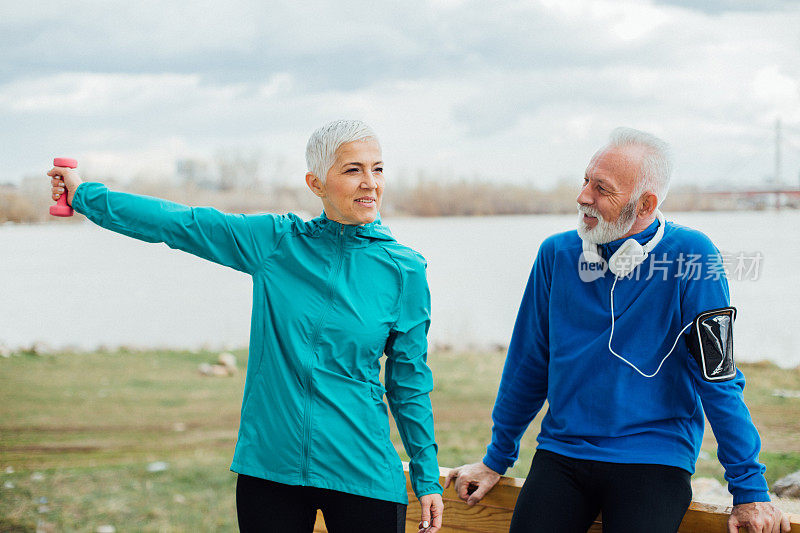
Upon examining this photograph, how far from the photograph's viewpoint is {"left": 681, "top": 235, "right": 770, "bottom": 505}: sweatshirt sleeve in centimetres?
154

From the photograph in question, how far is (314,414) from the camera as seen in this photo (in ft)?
4.70

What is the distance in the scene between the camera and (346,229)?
59.9 inches

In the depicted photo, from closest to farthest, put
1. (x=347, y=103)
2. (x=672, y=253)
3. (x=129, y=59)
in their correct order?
(x=672, y=253)
(x=129, y=59)
(x=347, y=103)

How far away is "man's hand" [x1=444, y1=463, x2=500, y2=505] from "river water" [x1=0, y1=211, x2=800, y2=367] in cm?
433

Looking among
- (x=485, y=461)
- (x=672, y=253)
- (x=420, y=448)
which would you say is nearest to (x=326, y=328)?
(x=420, y=448)

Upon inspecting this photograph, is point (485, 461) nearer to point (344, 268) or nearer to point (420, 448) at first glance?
point (420, 448)

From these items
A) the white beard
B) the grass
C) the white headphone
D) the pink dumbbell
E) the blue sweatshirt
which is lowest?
the grass

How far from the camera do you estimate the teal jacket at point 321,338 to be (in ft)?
4.71

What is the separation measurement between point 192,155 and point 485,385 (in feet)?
11.1

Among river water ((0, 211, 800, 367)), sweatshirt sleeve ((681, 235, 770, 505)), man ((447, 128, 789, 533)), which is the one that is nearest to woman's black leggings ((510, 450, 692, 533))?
man ((447, 128, 789, 533))

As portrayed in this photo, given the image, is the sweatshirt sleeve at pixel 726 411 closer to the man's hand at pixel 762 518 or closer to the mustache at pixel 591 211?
the man's hand at pixel 762 518

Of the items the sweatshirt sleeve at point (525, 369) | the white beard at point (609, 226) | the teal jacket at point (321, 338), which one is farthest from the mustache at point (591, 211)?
the teal jacket at point (321, 338)

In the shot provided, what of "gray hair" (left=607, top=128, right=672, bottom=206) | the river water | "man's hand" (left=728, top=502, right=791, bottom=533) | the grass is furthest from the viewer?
the river water

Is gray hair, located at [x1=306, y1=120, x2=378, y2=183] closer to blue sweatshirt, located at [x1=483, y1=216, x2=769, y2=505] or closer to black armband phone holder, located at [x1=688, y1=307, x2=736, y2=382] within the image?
blue sweatshirt, located at [x1=483, y1=216, x2=769, y2=505]
